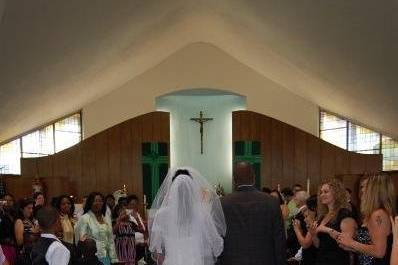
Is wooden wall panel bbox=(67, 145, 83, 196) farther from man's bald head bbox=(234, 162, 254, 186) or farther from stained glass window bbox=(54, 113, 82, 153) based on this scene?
man's bald head bbox=(234, 162, 254, 186)

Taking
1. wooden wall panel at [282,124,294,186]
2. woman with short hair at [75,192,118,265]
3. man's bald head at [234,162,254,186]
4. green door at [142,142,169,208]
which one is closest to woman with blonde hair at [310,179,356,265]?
man's bald head at [234,162,254,186]

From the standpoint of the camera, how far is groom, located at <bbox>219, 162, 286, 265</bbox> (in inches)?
172

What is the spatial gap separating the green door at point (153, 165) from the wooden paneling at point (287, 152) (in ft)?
5.41

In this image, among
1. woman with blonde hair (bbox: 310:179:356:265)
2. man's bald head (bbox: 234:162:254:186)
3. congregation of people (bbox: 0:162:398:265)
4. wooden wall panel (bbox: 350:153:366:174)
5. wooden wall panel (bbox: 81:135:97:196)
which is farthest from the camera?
wooden wall panel (bbox: 81:135:97:196)

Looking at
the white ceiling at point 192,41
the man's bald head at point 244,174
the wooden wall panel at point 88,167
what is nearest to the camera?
the man's bald head at point 244,174

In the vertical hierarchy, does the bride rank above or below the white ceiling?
below

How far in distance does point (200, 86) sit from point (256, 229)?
374 inches

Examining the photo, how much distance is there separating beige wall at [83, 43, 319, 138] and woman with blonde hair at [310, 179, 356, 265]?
9.35 m

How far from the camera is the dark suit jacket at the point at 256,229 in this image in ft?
14.4

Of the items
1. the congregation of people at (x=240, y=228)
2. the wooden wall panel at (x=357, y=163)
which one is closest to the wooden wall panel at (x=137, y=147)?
the wooden wall panel at (x=357, y=163)

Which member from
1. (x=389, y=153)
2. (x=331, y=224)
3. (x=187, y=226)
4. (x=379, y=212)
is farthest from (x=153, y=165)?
(x=379, y=212)

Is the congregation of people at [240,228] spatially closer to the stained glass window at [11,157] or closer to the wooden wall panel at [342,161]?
the wooden wall panel at [342,161]

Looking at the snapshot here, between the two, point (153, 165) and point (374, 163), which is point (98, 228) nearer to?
point (153, 165)

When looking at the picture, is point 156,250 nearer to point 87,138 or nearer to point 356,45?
point 356,45
